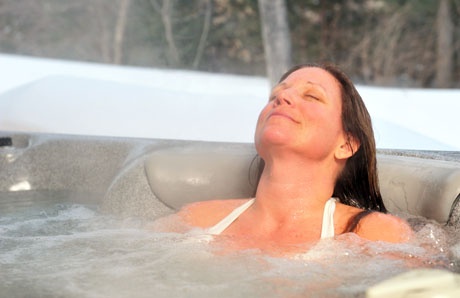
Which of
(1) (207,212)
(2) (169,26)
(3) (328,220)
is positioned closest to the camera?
(3) (328,220)

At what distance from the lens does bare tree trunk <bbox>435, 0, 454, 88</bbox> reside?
22.0ft

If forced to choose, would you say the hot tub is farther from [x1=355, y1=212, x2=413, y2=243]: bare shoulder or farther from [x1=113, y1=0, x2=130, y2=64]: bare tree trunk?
[x1=113, y1=0, x2=130, y2=64]: bare tree trunk

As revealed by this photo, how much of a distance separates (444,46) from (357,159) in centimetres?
550

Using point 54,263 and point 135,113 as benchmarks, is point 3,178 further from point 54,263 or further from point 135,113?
point 135,113

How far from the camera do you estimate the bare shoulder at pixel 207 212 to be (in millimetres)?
1835

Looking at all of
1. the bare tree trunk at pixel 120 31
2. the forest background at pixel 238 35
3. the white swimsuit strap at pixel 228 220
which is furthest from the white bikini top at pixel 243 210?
the bare tree trunk at pixel 120 31

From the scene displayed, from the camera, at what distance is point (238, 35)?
24.2 ft

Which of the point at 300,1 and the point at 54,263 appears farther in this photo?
the point at 300,1

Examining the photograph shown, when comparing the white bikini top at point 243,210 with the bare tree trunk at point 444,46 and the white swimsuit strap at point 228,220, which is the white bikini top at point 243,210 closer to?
the white swimsuit strap at point 228,220

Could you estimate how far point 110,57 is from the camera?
745cm

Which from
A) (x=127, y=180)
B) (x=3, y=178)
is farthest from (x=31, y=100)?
(x=127, y=180)

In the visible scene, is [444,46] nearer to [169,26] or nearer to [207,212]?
[169,26]

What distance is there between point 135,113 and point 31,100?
72 cm

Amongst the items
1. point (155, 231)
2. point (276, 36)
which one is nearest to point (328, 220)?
point (155, 231)
